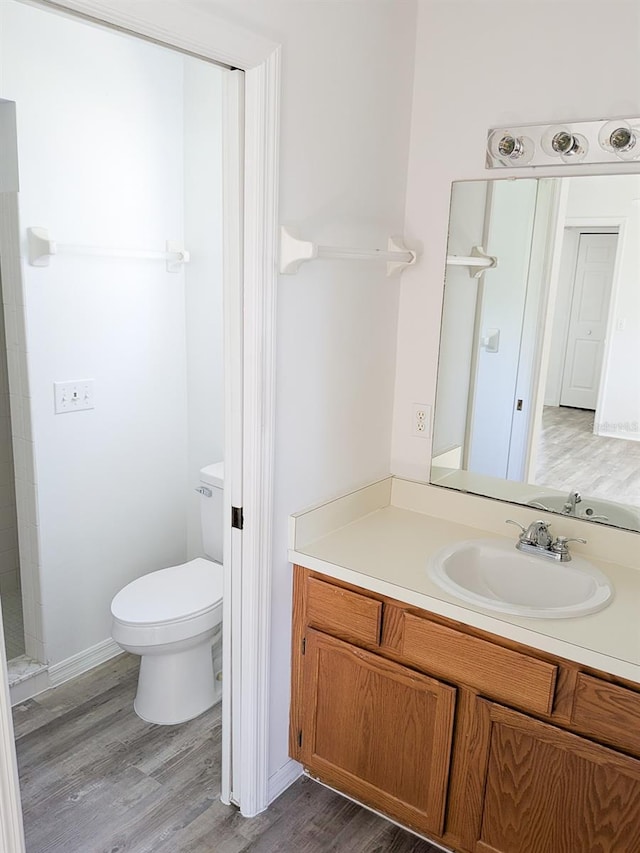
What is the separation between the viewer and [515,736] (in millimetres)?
1691

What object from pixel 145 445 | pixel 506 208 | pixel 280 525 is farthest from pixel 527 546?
pixel 145 445

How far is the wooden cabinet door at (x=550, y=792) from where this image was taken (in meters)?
1.56

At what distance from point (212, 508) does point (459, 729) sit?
1.35m

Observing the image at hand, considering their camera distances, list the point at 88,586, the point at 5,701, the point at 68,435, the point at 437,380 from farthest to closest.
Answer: the point at 88,586 < the point at 68,435 < the point at 437,380 < the point at 5,701

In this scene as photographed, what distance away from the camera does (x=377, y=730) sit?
196cm

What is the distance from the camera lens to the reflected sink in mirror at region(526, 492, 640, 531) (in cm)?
197

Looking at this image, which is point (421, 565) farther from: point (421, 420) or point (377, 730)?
point (421, 420)

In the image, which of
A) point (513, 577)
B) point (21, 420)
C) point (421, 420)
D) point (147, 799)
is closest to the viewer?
point (513, 577)

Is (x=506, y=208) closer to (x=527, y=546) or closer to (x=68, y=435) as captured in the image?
(x=527, y=546)

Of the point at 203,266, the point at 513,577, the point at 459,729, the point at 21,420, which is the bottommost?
the point at 459,729

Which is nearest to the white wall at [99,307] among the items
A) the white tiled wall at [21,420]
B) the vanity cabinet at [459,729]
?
the white tiled wall at [21,420]

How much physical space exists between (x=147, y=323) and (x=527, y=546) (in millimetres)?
1695

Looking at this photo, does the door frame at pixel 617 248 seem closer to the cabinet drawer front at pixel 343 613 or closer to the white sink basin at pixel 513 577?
the white sink basin at pixel 513 577

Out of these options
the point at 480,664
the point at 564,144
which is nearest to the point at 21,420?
the point at 480,664
